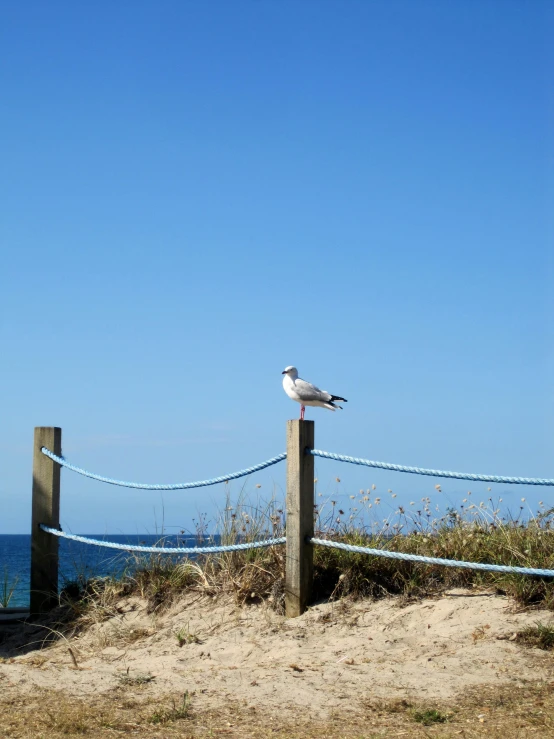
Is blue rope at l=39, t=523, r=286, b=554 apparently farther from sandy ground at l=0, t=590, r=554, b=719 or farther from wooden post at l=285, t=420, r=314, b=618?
sandy ground at l=0, t=590, r=554, b=719

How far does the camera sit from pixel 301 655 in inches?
218

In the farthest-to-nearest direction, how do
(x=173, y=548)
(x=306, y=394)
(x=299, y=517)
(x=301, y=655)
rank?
(x=306, y=394), (x=173, y=548), (x=299, y=517), (x=301, y=655)

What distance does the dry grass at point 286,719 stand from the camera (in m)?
4.11

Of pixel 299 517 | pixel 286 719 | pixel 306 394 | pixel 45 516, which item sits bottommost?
pixel 286 719

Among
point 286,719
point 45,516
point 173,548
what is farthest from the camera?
point 45,516

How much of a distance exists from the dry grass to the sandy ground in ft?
0.43

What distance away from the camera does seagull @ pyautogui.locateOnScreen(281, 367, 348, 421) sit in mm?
7301

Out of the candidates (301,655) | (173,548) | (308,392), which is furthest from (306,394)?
(301,655)

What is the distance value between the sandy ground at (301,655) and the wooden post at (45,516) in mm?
914

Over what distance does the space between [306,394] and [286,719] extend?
3.39 metres

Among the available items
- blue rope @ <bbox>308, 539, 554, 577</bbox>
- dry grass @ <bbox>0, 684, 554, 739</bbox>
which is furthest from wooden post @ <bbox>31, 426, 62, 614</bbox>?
dry grass @ <bbox>0, 684, 554, 739</bbox>

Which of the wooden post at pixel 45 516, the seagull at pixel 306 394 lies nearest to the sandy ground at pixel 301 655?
the wooden post at pixel 45 516

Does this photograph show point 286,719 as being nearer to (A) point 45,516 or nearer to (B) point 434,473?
(B) point 434,473

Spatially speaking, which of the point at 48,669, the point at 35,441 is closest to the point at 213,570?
the point at 48,669
